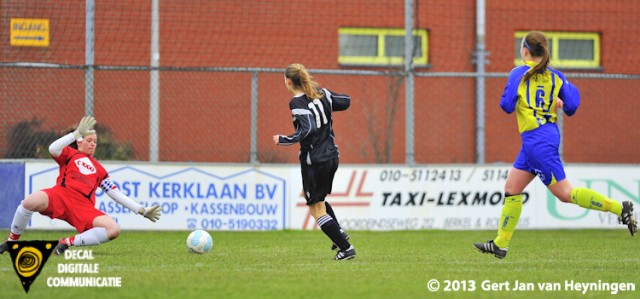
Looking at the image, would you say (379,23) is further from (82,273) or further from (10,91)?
(82,273)

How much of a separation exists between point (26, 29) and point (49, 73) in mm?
1139

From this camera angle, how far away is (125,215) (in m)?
13.7

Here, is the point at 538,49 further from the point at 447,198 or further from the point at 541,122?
the point at 447,198

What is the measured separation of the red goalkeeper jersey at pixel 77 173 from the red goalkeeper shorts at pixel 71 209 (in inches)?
3.0

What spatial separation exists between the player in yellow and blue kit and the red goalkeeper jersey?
3.66 m

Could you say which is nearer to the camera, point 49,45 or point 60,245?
point 60,245

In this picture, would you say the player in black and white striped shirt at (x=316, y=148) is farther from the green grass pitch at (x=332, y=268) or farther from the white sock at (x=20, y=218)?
the white sock at (x=20, y=218)

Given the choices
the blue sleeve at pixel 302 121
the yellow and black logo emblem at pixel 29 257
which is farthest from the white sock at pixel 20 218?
the blue sleeve at pixel 302 121

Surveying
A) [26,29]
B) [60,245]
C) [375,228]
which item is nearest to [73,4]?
[26,29]

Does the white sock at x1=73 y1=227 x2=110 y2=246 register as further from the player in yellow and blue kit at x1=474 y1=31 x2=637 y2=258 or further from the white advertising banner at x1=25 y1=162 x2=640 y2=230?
the white advertising banner at x1=25 y1=162 x2=640 y2=230

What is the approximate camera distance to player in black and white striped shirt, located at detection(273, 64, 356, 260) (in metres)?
9.00

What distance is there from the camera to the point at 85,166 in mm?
9500

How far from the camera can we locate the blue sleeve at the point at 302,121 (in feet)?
29.2

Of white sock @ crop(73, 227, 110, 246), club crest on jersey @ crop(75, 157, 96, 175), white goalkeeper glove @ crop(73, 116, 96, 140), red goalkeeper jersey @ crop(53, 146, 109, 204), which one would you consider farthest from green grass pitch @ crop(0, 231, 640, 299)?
white goalkeeper glove @ crop(73, 116, 96, 140)
